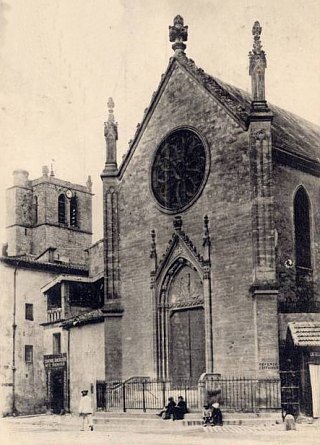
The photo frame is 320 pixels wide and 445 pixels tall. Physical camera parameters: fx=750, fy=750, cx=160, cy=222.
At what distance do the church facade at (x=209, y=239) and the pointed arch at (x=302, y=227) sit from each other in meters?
0.04

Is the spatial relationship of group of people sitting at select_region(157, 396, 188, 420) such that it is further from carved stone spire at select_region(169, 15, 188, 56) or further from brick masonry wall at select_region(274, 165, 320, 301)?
carved stone spire at select_region(169, 15, 188, 56)

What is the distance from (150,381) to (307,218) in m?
8.34

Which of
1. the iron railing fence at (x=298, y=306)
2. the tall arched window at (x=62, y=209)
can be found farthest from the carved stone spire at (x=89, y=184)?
the iron railing fence at (x=298, y=306)

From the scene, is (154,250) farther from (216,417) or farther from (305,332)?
(216,417)

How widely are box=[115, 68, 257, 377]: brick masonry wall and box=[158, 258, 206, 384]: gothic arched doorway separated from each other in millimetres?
624

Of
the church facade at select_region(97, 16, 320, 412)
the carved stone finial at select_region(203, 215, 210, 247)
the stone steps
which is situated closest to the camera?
the stone steps

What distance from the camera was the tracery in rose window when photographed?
2797cm

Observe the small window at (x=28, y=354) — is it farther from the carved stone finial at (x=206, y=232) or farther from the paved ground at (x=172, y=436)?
the carved stone finial at (x=206, y=232)

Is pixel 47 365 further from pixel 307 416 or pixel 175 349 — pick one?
pixel 307 416

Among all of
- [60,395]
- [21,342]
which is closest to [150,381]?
[60,395]

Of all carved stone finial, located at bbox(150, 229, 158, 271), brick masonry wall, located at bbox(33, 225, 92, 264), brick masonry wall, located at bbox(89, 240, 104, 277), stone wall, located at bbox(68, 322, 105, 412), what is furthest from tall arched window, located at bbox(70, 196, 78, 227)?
carved stone finial, located at bbox(150, 229, 158, 271)

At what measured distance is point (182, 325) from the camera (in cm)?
2800

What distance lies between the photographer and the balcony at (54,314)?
1553 inches

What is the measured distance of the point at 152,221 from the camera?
95.9 ft
